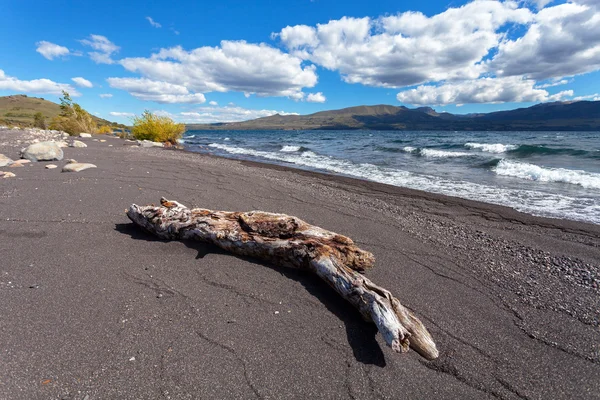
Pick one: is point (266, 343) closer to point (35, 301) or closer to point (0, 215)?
point (35, 301)

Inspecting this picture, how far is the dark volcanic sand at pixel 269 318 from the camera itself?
99.8 inches

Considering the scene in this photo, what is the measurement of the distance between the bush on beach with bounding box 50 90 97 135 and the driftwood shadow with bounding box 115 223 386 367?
36833 mm

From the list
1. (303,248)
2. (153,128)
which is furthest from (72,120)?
(303,248)

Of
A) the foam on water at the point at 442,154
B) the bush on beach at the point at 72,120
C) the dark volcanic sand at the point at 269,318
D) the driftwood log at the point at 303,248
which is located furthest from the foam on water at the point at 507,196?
the bush on beach at the point at 72,120

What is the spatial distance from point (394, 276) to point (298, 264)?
156cm

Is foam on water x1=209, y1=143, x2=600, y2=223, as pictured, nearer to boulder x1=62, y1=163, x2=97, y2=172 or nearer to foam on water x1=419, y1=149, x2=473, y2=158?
foam on water x1=419, y1=149, x2=473, y2=158

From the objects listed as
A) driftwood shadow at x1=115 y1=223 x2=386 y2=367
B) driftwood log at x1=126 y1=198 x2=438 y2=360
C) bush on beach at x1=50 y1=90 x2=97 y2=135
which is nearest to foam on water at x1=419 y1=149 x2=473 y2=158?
driftwood log at x1=126 y1=198 x2=438 y2=360

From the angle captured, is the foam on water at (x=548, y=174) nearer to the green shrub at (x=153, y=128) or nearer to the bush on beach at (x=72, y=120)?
the green shrub at (x=153, y=128)

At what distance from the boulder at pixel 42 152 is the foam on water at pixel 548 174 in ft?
73.7

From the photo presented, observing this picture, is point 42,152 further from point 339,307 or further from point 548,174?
point 548,174

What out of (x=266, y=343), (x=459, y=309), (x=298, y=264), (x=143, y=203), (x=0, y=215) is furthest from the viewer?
(x=143, y=203)

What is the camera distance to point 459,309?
3.72 meters

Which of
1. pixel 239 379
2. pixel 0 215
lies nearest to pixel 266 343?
pixel 239 379

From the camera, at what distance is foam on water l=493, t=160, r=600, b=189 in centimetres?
1266
